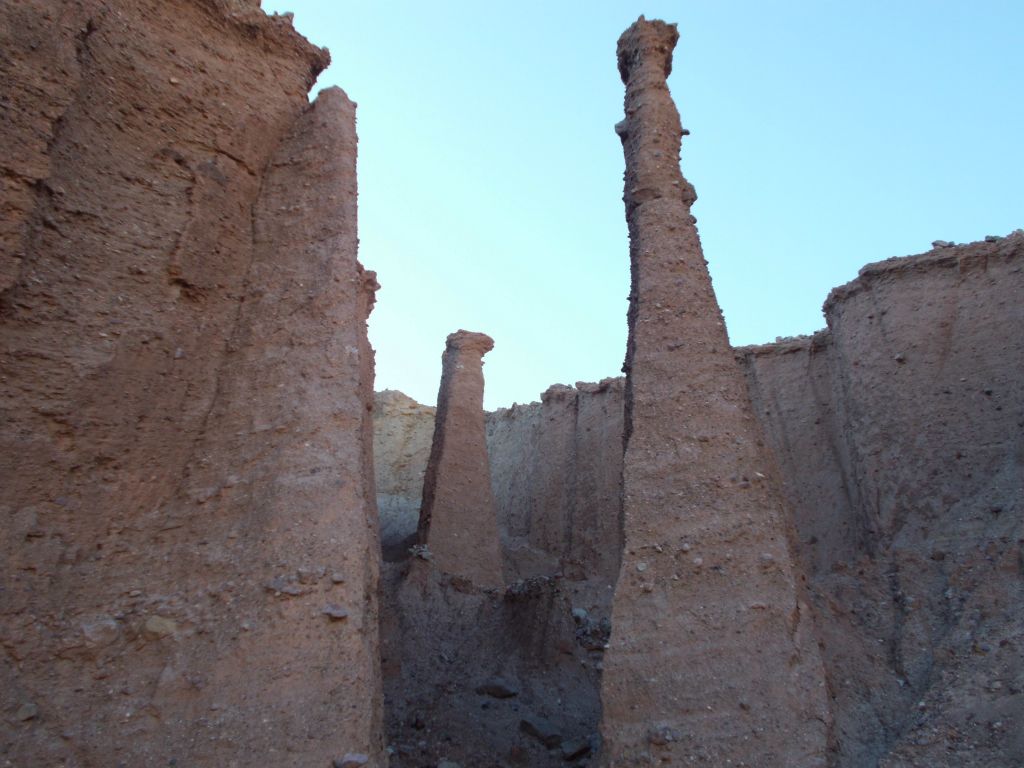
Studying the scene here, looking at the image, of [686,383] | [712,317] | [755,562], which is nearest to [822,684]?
[755,562]

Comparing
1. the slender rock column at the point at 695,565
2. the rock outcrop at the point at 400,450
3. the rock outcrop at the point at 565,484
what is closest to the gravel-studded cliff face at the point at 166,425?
the slender rock column at the point at 695,565

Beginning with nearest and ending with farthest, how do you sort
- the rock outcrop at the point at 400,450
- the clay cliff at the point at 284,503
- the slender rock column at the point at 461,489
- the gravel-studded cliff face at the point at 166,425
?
the gravel-studded cliff face at the point at 166,425, the clay cliff at the point at 284,503, the slender rock column at the point at 461,489, the rock outcrop at the point at 400,450

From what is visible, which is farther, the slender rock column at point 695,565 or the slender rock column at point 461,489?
the slender rock column at point 461,489

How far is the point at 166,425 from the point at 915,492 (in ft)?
33.3

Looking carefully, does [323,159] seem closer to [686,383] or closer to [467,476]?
[686,383]

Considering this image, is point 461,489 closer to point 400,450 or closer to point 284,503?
point 284,503

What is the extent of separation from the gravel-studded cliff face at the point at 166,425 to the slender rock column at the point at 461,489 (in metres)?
7.36

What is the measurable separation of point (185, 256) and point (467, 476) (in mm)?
9284

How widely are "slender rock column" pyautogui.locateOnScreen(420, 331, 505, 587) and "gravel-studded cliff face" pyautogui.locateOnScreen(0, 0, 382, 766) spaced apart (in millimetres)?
7364

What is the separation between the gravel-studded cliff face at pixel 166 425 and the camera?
3982 millimetres

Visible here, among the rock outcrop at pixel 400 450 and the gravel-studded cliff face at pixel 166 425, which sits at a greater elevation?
the rock outcrop at pixel 400 450

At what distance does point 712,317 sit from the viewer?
7.23 metres

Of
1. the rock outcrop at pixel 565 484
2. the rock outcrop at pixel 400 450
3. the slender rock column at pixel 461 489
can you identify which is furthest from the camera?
the rock outcrop at pixel 400 450

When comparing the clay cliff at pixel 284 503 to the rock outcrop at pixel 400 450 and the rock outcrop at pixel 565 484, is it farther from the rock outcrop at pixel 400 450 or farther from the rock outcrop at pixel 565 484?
the rock outcrop at pixel 400 450
